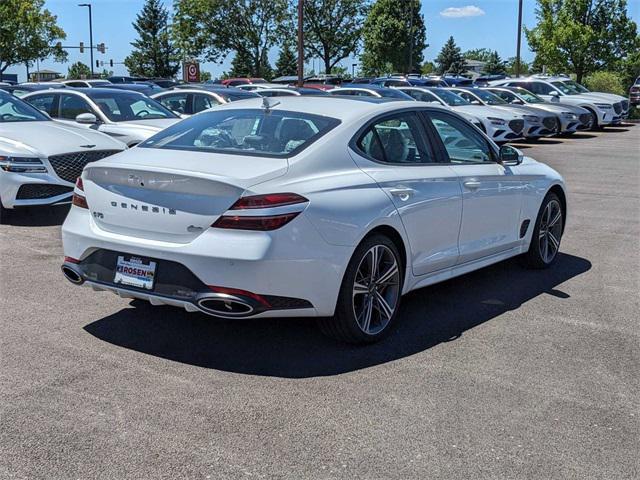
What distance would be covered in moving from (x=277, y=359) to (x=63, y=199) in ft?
16.5

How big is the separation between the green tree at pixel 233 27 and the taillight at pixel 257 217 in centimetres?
5370

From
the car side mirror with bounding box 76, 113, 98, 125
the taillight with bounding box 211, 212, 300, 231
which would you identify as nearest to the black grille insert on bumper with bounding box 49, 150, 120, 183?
the car side mirror with bounding box 76, 113, 98, 125

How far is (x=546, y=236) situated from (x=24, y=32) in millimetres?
60779

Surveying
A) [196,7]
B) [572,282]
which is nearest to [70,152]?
[572,282]

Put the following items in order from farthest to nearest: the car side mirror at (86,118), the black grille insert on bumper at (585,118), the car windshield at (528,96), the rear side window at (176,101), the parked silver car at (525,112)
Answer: the car windshield at (528,96), the black grille insert on bumper at (585,118), the parked silver car at (525,112), the rear side window at (176,101), the car side mirror at (86,118)

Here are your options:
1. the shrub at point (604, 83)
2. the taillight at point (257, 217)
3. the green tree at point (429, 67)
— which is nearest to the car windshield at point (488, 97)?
the taillight at point (257, 217)

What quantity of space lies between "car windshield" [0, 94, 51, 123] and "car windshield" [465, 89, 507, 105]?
587 inches

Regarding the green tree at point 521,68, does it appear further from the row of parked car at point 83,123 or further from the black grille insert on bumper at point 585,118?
the row of parked car at point 83,123

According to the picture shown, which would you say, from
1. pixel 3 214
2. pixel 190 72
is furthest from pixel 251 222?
pixel 190 72

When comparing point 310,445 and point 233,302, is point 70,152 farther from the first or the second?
point 310,445

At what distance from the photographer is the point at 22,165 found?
8.70m

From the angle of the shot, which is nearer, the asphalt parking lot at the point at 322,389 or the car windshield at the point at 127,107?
the asphalt parking lot at the point at 322,389

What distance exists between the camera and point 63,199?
350 inches

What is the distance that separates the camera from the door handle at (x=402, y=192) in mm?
5117
